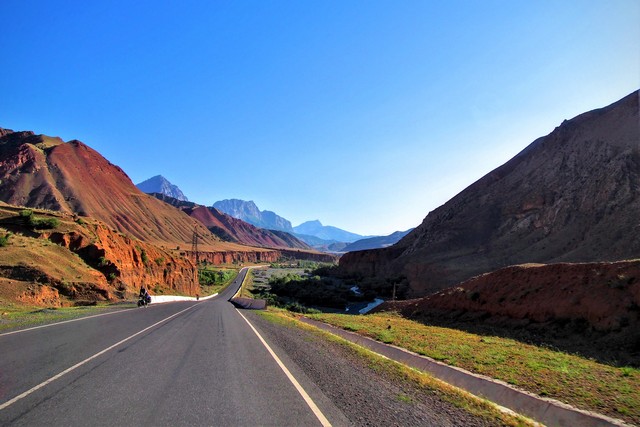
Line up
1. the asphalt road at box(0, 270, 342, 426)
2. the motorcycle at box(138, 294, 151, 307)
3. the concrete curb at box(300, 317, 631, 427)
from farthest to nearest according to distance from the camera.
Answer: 1. the motorcycle at box(138, 294, 151, 307)
2. the concrete curb at box(300, 317, 631, 427)
3. the asphalt road at box(0, 270, 342, 426)

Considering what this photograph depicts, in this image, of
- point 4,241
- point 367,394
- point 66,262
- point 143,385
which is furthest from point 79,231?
point 367,394

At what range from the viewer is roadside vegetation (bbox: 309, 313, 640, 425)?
6.93 m

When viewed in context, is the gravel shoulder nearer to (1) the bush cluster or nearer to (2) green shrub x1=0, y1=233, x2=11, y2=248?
(2) green shrub x1=0, y1=233, x2=11, y2=248

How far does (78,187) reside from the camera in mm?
116250

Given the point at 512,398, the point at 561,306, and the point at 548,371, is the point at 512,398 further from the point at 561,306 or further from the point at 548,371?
the point at 561,306

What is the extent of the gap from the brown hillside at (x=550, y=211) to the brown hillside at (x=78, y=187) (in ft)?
257

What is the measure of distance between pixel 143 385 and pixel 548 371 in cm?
893

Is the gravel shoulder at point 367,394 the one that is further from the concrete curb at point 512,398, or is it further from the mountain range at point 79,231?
the mountain range at point 79,231

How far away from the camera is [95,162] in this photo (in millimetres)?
140750

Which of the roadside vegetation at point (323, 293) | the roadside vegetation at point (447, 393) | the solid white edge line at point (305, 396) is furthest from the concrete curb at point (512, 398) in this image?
the roadside vegetation at point (323, 293)

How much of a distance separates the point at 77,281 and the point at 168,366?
94.2ft

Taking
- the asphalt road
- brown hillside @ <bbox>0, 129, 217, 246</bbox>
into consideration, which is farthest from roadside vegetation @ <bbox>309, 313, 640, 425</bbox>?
brown hillside @ <bbox>0, 129, 217, 246</bbox>

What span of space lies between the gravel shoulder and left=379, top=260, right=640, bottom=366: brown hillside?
7969mm

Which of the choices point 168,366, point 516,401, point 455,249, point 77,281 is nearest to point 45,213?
point 77,281
